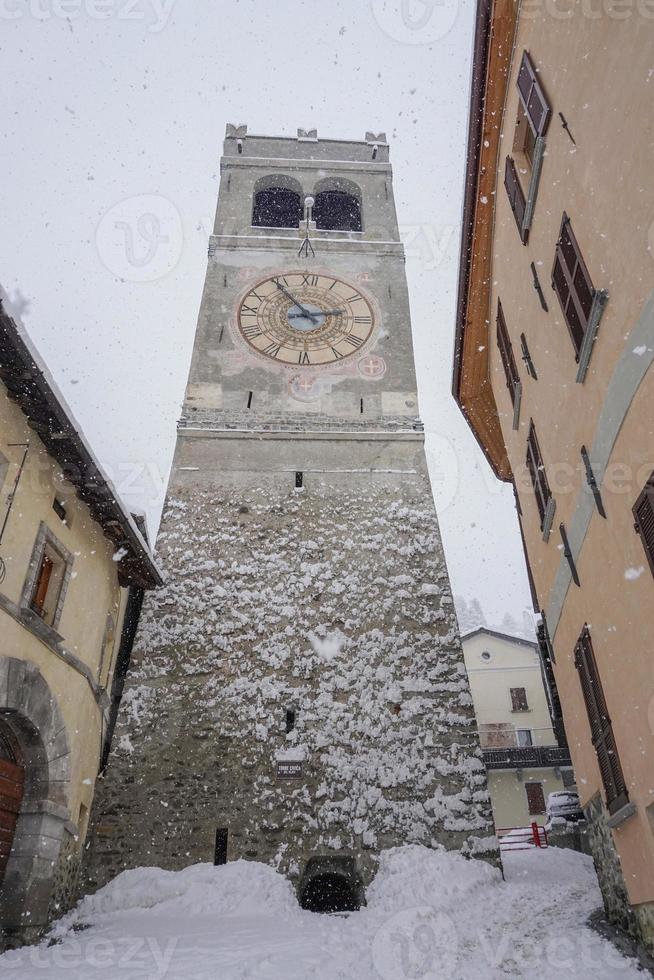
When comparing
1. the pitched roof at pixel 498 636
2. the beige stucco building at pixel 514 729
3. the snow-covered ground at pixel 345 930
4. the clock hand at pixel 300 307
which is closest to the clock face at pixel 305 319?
the clock hand at pixel 300 307

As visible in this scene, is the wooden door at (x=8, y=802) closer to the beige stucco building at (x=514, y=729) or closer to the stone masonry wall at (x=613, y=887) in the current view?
the stone masonry wall at (x=613, y=887)

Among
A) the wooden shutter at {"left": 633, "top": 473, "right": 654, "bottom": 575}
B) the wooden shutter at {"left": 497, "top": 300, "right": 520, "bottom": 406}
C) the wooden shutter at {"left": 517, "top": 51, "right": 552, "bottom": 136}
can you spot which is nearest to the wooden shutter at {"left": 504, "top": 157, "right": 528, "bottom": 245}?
the wooden shutter at {"left": 517, "top": 51, "right": 552, "bottom": 136}

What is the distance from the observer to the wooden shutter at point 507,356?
856 centimetres

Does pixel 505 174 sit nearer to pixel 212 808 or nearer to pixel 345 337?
pixel 345 337

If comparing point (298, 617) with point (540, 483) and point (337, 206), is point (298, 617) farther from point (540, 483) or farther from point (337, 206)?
point (337, 206)

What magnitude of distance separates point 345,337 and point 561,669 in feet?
29.6

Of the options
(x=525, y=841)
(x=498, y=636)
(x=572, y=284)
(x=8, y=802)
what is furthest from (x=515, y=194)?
(x=498, y=636)

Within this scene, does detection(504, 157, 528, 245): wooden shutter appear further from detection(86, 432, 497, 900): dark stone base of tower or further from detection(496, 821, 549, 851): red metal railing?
detection(496, 821, 549, 851): red metal railing

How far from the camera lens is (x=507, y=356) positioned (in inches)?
349

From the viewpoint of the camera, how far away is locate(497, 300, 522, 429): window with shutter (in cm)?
845

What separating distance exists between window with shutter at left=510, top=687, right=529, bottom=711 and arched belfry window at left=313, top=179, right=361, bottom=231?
751 inches

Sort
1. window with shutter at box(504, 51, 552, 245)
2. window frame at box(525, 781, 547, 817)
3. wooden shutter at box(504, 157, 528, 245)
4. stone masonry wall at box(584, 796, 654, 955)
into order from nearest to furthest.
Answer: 1. stone masonry wall at box(584, 796, 654, 955)
2. window with shutter at box(504, 51, 552, 245)
3. wooden shutter at box(504, 157, 528, 245)
4. window frame at box(525, 781, 547, 817)

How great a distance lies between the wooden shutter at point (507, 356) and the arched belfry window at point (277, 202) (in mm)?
9402

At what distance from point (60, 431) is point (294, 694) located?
5181 millimetres
